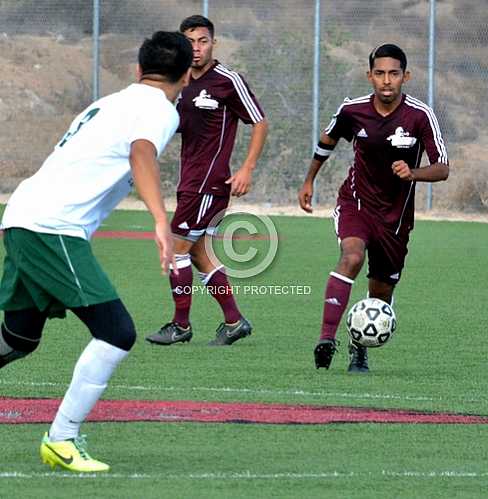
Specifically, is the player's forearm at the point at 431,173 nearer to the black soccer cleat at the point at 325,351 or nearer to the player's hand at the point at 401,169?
the player's hand at the point at 401,169

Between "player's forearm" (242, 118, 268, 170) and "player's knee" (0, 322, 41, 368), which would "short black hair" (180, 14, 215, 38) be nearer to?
"player's forearm" (242, 118, 268, 170)

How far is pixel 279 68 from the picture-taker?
28.5m

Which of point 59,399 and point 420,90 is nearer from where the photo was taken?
point 59,399

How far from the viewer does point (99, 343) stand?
6.43 meters

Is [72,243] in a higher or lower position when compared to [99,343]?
higher

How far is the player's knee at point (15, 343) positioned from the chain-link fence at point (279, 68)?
21118 millimetres

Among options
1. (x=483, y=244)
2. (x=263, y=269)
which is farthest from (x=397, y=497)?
(x=483, y=244)

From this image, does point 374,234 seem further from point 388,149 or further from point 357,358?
point 357,358

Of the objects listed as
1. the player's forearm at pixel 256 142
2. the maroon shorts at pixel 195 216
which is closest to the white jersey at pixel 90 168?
the player's forearm at pixel 256 142

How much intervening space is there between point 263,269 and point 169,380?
8.29m

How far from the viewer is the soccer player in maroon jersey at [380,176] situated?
32.4 feet

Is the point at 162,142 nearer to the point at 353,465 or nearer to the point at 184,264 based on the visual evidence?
the point at 353,465

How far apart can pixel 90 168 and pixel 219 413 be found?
209 cm

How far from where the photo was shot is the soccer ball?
9805mm
